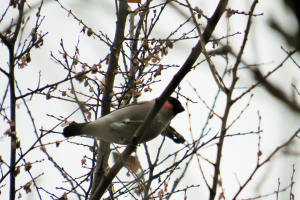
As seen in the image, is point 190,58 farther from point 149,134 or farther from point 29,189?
point 29,189

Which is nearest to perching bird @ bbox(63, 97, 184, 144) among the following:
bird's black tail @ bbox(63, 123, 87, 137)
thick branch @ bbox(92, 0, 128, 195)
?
bird's black tail @ bbox(63, 123, 87, 137)

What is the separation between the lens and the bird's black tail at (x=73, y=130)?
16.4ft

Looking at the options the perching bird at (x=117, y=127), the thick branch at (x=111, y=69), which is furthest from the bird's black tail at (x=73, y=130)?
the thick branch at (x=111, y=69)

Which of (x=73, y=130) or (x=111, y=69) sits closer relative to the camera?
(x=73, y=130)

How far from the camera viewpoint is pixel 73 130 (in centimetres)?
504

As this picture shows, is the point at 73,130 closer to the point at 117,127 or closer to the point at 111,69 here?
the point at 117,127

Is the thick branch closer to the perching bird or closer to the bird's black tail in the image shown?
the perching bird

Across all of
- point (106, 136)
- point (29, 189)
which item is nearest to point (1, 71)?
point (29, 189)

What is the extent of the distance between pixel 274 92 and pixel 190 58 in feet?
5.07

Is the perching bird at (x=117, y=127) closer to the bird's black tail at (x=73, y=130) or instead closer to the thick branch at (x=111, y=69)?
the bird's black tail at (x=73, y=130)

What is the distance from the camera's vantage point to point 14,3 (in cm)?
419

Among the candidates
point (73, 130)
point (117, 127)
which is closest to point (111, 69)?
point (117, 127)

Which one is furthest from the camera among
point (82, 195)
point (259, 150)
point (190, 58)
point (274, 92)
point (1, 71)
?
point (82, 195)

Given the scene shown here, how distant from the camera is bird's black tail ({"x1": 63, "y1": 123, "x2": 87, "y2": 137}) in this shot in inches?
196
